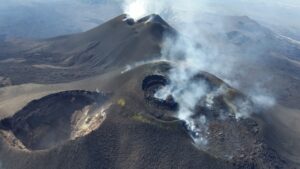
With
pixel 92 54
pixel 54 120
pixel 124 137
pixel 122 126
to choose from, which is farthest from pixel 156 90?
pixel 92 54

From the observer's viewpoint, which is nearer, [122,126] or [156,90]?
[122,126]

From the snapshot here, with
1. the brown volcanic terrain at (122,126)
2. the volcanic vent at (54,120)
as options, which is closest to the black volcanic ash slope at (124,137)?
the volcanic vent at (54,120)

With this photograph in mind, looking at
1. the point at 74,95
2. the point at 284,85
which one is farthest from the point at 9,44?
the point at 284,85

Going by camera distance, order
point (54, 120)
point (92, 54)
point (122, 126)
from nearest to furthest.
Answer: point (122, 126)
point (54, 120)
point (92, 54)

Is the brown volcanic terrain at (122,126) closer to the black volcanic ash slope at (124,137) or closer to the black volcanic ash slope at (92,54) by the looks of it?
the black volcanic ash slope at (124,137)

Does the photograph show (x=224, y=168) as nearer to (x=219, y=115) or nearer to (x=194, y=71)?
(x=219, y=115)

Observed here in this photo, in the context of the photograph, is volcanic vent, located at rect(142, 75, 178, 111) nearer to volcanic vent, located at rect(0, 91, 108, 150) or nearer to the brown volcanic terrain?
the brown volcanic terrain

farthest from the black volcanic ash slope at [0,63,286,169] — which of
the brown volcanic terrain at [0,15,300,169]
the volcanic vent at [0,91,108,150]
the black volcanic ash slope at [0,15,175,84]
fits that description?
the black volcanic ash slope at [0,15,175,84]

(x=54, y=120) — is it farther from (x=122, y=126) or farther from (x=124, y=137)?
(x=124, y=137)
